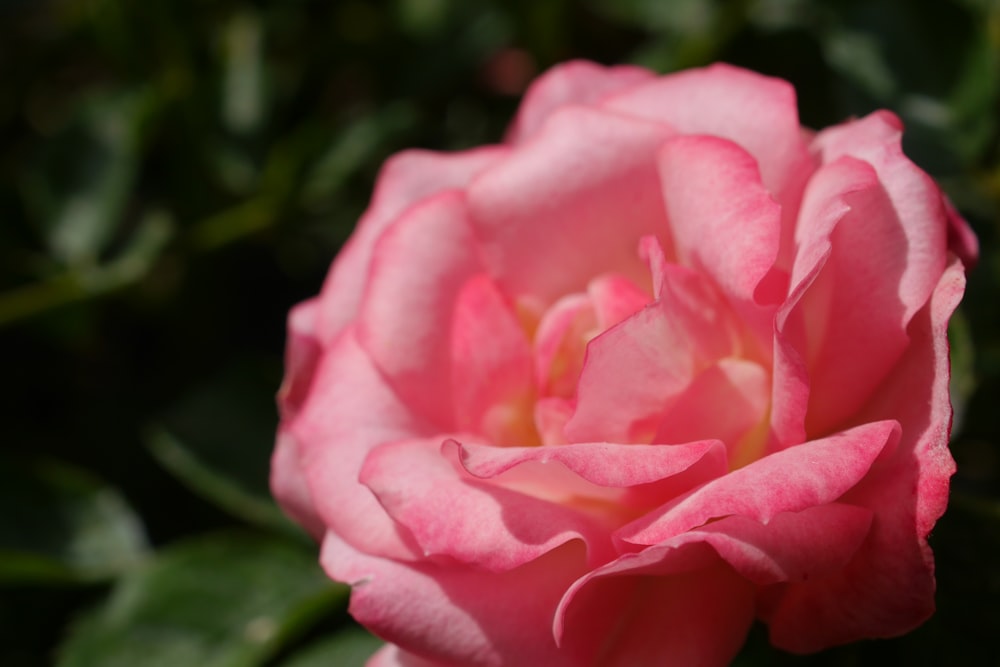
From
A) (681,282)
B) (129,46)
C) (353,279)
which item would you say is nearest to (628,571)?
(681,282)

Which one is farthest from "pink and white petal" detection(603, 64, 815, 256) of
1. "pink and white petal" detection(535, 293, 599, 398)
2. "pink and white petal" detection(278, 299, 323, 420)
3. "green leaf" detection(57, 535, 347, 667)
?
"green leaf" detection(57, 535, 347, 667)

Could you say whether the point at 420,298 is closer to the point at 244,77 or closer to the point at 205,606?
the point at 205,606

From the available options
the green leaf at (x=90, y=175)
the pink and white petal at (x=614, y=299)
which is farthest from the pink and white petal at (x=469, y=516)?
the green leaf at (x=90, y=175)

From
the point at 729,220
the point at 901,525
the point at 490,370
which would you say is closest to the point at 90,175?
the point at 490,370

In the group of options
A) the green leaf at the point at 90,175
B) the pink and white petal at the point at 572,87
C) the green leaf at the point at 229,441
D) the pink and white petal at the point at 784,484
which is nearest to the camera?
the pink and white petal at the point at 784,484

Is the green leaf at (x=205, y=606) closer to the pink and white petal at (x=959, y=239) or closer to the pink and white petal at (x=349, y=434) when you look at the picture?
the pink and white petal at (x=349, y=434)

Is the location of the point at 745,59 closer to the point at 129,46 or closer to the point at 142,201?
the point at 129,46
